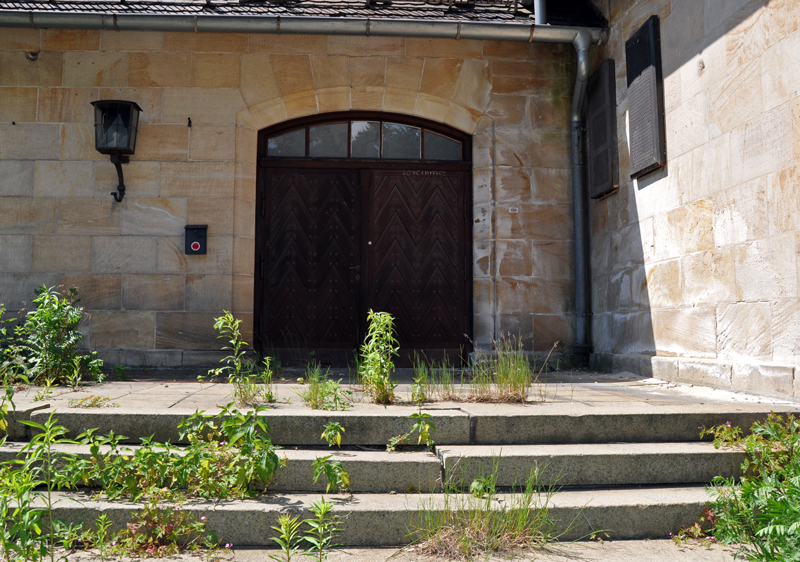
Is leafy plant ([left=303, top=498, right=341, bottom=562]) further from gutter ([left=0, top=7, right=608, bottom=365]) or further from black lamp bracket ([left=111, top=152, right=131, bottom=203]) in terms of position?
black lamp bracket ([left=111, top=152, right=131, bottom=203])

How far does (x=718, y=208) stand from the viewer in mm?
4363

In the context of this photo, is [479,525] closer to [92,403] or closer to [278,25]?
[92,403]

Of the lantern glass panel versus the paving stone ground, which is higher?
the lantern glass panel

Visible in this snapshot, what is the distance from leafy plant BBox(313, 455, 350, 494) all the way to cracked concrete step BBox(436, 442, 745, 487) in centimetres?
50

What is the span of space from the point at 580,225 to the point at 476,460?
3.94 meters

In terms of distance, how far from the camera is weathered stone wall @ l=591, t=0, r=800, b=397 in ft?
12.3

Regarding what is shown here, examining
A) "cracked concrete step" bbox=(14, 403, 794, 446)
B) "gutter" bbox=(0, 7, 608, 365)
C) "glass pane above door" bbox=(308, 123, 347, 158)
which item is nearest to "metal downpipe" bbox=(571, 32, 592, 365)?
"gutter" bbox=(0, 7, 608, 365)

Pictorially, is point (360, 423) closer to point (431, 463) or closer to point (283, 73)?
point (431, 463)

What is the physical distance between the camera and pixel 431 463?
3047 mm

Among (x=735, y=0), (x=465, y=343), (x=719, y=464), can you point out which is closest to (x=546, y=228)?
(x=465, y=343)

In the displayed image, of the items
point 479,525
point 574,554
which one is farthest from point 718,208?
point 479,525

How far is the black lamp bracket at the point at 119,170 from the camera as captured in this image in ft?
19.7

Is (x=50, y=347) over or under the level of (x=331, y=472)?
over

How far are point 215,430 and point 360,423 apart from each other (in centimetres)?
74
